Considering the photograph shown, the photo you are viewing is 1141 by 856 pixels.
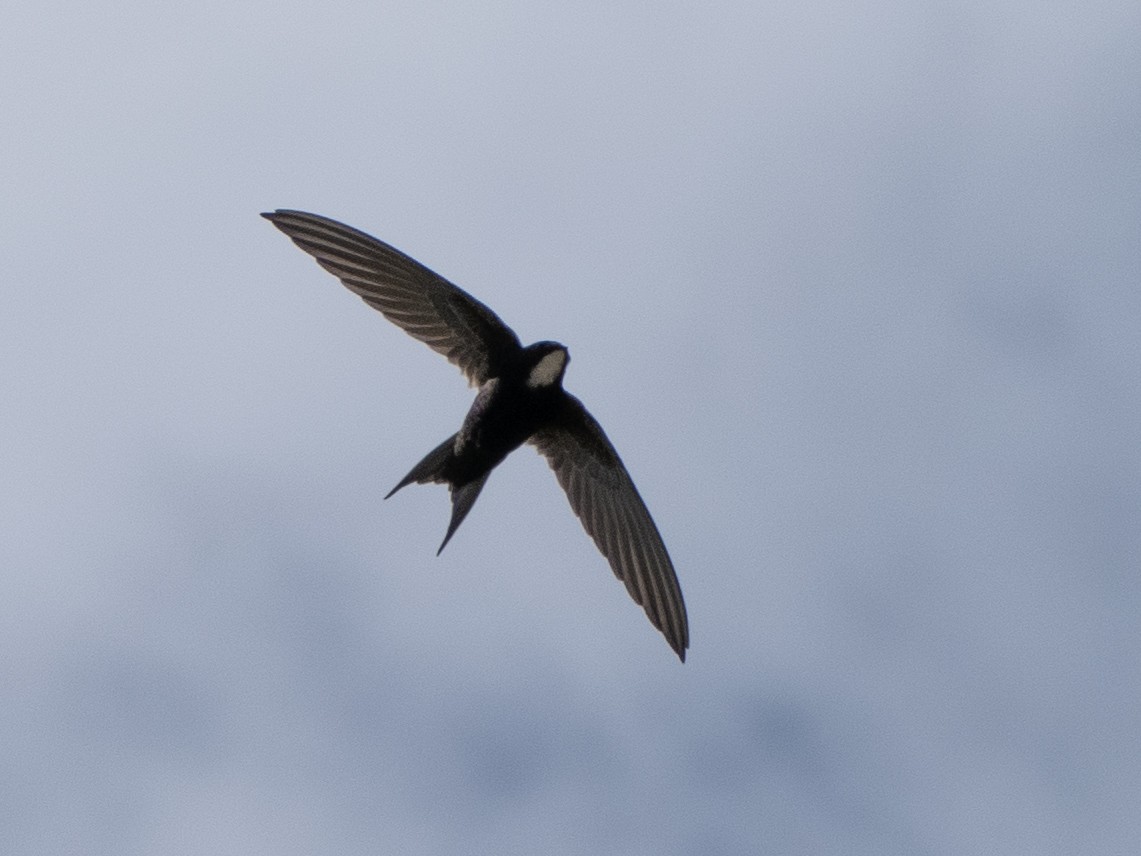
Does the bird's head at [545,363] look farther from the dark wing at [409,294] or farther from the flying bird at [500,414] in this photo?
the dark wing at [409,294]

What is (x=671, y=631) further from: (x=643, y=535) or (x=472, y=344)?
(x=472, y=344)

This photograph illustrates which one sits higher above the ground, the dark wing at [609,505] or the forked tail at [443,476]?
the dark wing at [609,505]

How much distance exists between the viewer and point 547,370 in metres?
5.38

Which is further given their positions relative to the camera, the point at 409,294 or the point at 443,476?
the point at 409,294

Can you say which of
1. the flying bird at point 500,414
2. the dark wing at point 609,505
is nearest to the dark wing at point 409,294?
the flying bird at point 500,414

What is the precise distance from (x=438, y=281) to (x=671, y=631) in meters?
1.50

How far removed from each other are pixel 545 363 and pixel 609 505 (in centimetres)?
79

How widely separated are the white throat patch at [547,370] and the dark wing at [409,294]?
6.0 inches

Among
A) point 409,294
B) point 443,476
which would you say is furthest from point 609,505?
point 409,294

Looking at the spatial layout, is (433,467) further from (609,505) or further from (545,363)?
(609,505)

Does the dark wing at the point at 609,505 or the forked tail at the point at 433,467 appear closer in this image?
the forked tail at the point at 433,467

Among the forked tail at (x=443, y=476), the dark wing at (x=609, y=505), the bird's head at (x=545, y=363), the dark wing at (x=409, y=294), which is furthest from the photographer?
the dark wing at (x=609, y=505)

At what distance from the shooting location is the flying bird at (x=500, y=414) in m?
5.27

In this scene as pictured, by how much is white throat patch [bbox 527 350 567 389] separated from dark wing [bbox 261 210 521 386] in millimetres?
153
